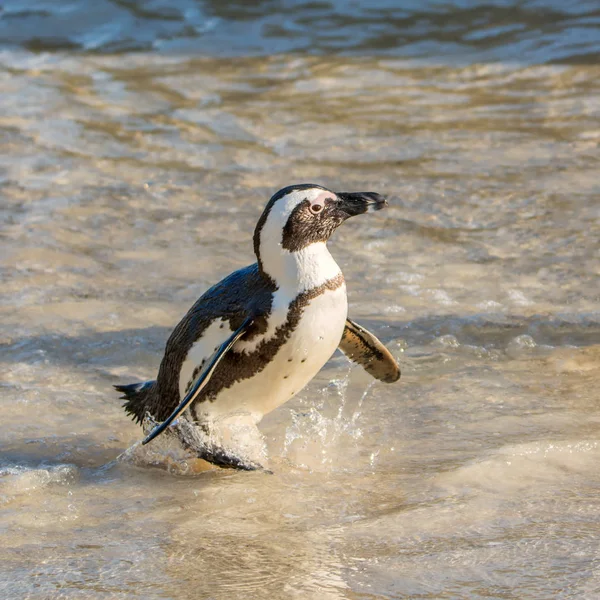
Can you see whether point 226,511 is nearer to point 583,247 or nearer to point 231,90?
point 583,247

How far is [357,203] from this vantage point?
319 centimetres

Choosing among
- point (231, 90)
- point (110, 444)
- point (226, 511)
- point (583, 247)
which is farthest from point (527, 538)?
point (231, 90)

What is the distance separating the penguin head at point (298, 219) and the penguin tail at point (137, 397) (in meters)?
0.69

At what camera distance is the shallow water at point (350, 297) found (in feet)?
8.91

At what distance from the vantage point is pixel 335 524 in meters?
2.87

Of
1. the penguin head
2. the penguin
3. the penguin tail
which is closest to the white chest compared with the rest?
the penguin

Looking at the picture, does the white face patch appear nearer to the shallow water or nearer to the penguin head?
the penguin head

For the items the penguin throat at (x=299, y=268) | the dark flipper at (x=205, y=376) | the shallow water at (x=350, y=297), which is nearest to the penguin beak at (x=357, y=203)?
the penguin throat at (x=299, y=268)

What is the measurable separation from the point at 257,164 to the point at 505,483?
413 centimetres

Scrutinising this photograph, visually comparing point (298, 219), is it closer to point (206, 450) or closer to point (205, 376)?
point (205, 376)

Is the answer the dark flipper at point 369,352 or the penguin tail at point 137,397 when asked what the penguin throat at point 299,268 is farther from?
the penguin tail at point 137,397

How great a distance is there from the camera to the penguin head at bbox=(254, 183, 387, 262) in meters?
3.07

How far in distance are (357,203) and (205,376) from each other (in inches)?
25.5

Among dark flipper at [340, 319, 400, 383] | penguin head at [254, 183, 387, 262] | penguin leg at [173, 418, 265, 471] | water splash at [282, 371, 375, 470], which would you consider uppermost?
penguin head at [254, 183, 387, 262]
